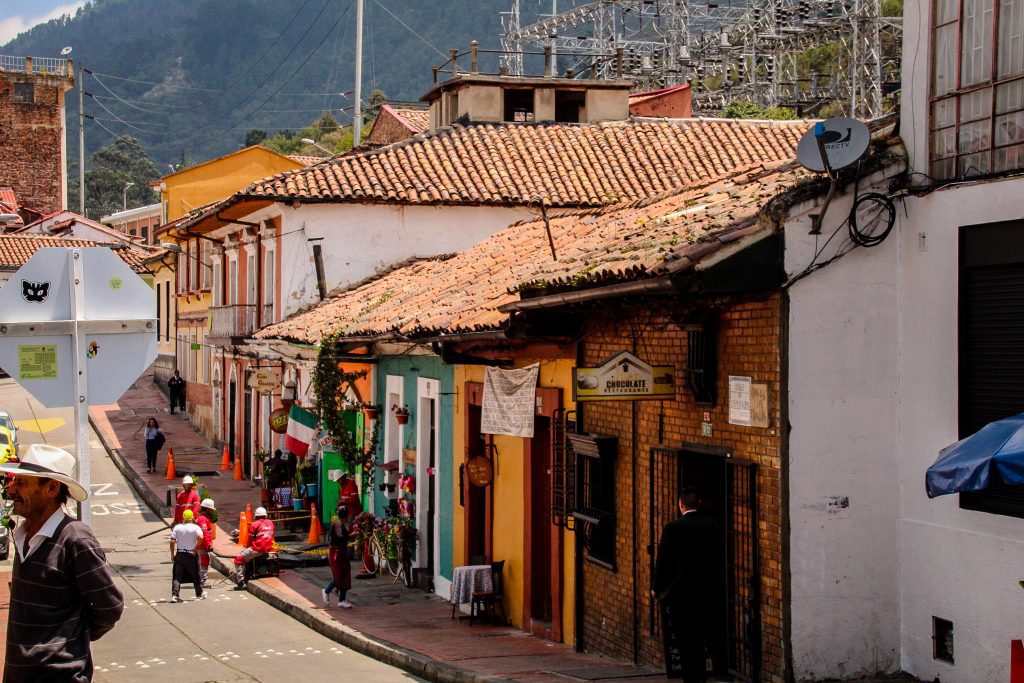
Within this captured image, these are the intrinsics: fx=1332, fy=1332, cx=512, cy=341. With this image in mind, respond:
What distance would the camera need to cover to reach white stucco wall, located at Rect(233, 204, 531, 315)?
24.8 metres

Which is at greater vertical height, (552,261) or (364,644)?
(552,261)

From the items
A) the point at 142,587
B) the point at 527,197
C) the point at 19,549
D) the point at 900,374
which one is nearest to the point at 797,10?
the point at 527,197

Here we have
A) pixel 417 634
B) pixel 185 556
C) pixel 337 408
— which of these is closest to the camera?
pixel 417 634

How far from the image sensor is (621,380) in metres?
10.8

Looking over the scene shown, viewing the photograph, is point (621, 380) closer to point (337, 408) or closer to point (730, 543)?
point (730, 543)

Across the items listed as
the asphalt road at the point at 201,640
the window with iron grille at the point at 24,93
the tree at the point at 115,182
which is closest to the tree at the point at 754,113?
the asphalt road at the point at 201,640

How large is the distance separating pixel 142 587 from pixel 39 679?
14.1 metres

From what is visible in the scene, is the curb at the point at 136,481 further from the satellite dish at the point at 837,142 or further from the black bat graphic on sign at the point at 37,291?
the black bat graphic on sign at the point at 37,291

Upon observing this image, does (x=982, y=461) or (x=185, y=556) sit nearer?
(x=982, y=461)

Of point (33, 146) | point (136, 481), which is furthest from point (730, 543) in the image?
point (33, 146)

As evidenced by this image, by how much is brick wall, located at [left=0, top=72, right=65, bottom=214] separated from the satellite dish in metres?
72.4

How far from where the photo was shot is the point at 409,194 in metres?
24.5

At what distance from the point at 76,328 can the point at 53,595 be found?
148 centimetres

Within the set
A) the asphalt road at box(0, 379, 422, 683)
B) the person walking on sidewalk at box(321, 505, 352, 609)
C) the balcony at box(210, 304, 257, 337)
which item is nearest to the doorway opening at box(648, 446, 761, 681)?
the asphalt road at box(0, 379, 422, 683)
